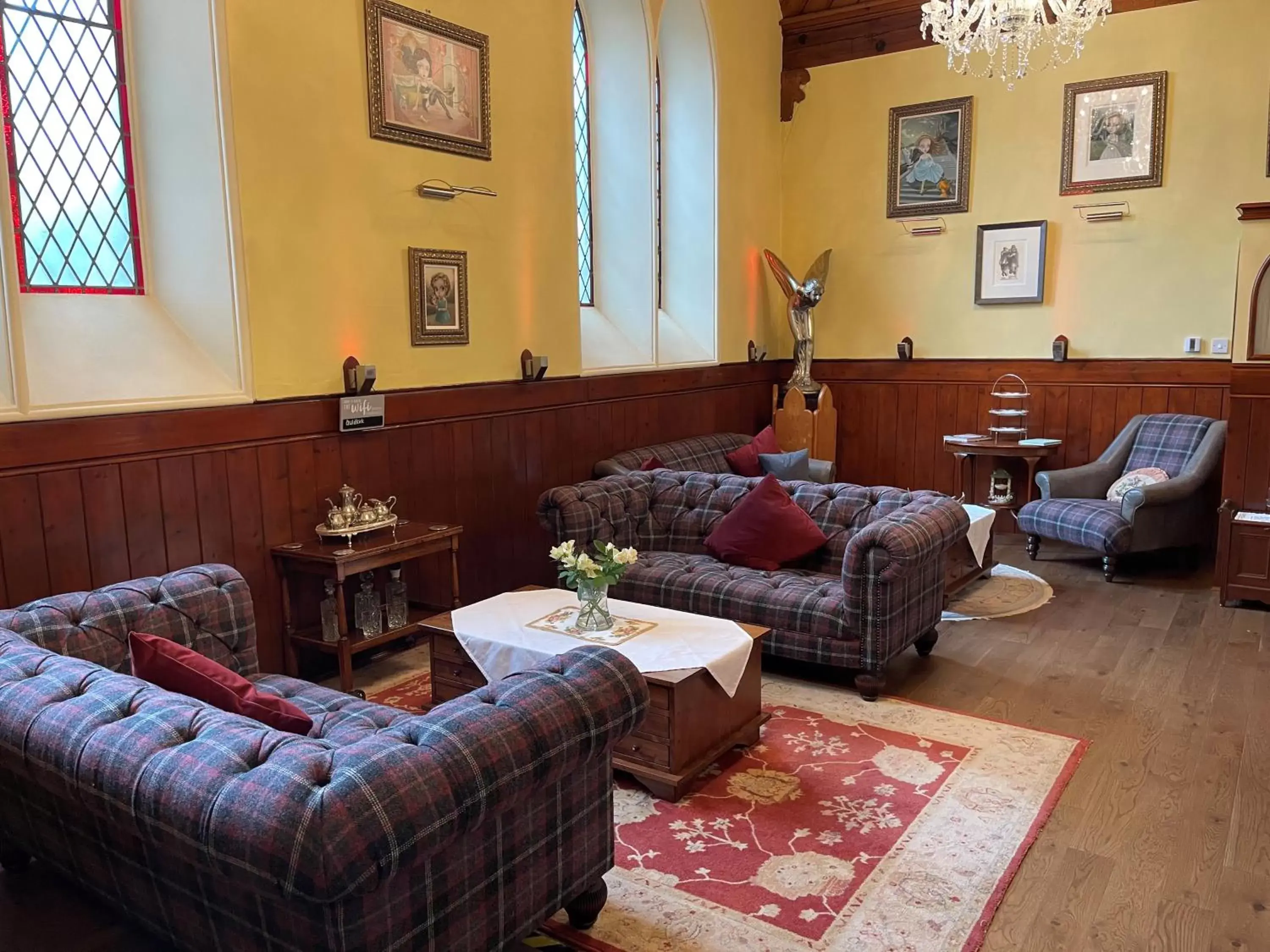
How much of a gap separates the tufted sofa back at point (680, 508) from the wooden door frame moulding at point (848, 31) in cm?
397

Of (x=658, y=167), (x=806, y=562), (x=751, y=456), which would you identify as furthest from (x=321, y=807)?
(x=658, y=167)

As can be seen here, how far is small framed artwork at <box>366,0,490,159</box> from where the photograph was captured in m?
4.25

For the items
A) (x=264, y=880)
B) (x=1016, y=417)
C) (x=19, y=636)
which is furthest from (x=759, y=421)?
(x=264, y=880)

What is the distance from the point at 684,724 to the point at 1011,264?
16.1 feet

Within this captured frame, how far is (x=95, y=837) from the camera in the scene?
6.95ft

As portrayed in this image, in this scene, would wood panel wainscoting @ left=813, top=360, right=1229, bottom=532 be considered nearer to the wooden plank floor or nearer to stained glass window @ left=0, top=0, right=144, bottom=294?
the wooden plank floor

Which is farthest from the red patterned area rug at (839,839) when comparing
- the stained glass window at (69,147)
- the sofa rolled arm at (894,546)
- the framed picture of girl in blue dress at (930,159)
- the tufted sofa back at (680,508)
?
the framed picture of girl in blue dress at (930,159)

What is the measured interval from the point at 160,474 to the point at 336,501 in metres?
0.82

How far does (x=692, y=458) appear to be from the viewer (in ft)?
19.6

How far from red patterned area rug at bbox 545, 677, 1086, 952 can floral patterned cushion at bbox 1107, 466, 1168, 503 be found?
2879 millimetres

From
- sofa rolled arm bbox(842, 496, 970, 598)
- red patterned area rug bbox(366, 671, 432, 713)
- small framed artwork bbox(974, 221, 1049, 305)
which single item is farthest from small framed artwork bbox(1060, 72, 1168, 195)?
red patterned area rug bbox(366, 671, 432, 713)

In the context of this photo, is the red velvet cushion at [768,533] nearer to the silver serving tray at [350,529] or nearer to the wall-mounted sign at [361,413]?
the silver serving tray at [350,529]

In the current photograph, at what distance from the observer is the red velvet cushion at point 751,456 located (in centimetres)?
611

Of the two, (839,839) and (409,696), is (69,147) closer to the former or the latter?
(409,696)
